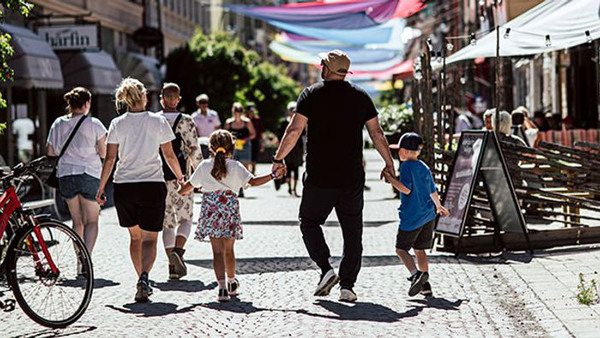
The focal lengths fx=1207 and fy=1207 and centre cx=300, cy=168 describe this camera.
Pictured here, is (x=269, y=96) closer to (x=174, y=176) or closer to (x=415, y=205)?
(x=174, y=176)

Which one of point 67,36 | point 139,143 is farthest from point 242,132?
point 139,143

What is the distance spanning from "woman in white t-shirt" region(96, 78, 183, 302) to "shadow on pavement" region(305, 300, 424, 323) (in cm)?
151

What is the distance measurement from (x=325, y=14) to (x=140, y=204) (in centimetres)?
1858

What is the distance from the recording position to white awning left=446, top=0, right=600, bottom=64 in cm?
1277

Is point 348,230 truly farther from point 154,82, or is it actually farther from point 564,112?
point 154,82

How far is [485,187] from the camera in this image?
1203cm

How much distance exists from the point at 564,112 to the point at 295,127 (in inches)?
805

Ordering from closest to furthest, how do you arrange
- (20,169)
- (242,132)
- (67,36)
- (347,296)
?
(20,169)
(347,296)
(242,132)
(67,36)

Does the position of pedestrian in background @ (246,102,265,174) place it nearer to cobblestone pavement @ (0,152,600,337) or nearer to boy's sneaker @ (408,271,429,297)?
cobblestone pavement @ (0,152,600,337)

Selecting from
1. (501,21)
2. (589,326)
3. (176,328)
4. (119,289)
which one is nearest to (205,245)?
(119,289)

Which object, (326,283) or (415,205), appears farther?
(415,205)

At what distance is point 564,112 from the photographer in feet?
93.3

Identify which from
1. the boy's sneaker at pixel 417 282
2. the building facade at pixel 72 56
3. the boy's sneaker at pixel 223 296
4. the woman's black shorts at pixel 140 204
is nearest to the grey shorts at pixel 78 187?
the woman's black shorts at pixel 140 204

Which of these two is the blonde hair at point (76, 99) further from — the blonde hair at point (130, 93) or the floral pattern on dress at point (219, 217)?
the floral pattern on dress at point (219, 217)
